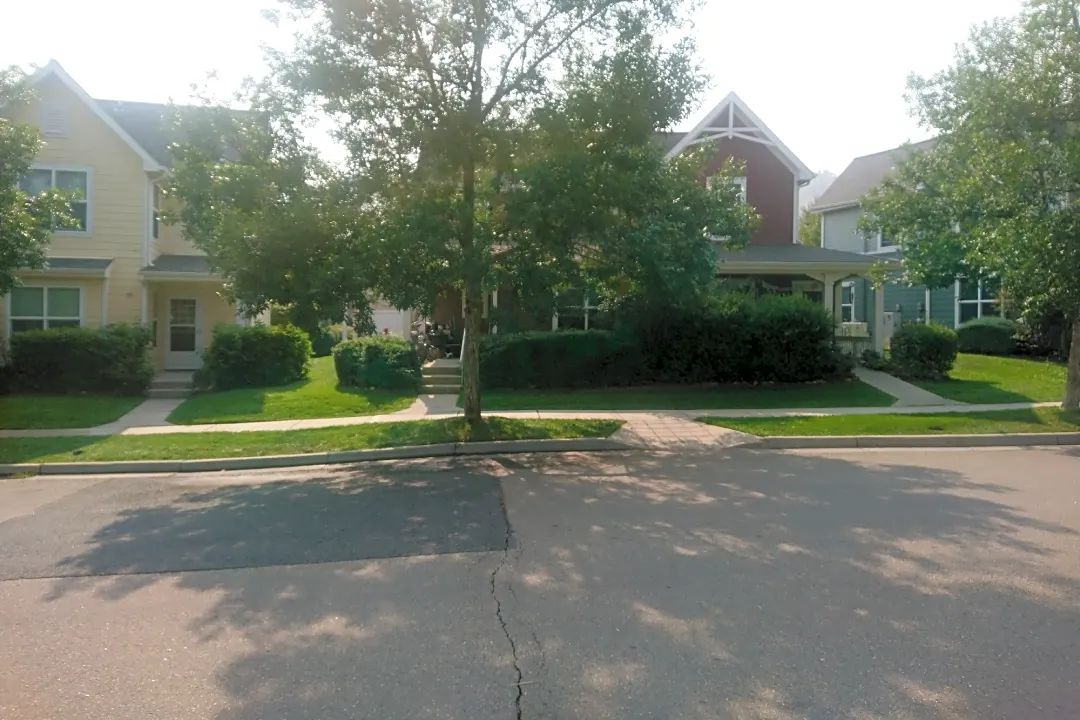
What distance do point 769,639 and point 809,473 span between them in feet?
19.3

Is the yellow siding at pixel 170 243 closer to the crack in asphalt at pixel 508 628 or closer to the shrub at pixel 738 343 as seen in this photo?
the shrub at pixel 738 343

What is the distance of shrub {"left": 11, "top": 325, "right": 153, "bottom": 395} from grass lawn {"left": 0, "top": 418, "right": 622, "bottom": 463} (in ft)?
16.5

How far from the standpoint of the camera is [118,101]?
84.2ft

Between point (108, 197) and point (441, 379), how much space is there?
31.3 ft

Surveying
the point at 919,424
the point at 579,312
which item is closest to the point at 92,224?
the point at 579,312

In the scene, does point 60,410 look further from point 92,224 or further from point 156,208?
point 156,208

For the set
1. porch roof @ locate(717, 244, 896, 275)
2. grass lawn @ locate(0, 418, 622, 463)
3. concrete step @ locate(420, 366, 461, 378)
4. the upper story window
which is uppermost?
the upper story window

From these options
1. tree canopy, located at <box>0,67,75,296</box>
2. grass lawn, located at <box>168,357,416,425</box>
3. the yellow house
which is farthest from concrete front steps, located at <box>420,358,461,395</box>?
tree canopy, located at <box>0,67,75,296</box>

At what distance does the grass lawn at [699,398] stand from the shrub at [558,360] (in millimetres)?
385

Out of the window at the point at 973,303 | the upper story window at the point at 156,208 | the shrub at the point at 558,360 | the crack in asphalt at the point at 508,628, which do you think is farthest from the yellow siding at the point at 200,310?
the window at the point at 973,303

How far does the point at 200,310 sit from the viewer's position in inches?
923

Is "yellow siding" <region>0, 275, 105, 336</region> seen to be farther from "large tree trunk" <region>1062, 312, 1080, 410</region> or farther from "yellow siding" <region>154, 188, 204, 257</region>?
"large tree trunk" <region>1062, 312, 1080, 410</region>

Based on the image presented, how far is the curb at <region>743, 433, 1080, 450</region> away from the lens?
42.1 ft

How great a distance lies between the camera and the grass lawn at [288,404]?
16172mm
